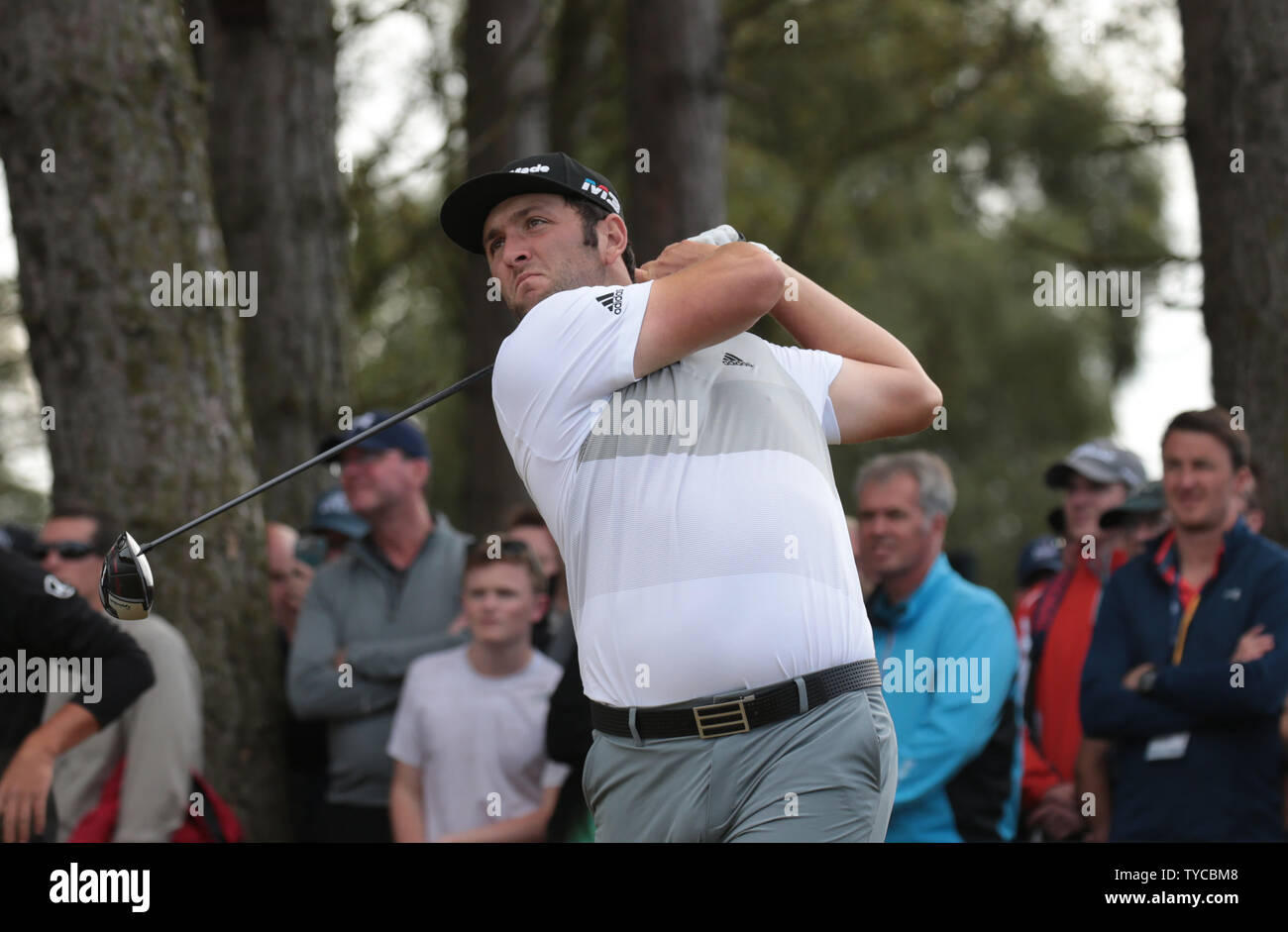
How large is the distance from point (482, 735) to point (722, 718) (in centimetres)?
288

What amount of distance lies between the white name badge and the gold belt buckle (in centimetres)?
248

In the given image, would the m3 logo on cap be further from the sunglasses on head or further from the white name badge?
the sunglasses on head

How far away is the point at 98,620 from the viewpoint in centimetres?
527

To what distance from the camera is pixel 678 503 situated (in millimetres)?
3344

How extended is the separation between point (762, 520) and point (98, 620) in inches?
109

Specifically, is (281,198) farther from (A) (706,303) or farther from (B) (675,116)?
(A) (706,303)

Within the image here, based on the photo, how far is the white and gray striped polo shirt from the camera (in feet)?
10.9

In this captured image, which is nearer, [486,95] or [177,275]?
[177,275]

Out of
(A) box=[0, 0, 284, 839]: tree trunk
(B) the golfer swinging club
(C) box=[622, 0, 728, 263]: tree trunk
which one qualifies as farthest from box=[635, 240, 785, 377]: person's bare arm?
(C) box=[622, 0, 728, 263]: tree trunk

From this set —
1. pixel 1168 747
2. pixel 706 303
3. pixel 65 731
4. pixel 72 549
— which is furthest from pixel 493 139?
pixel 706 303
